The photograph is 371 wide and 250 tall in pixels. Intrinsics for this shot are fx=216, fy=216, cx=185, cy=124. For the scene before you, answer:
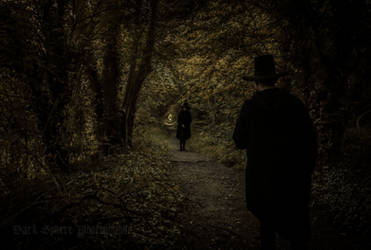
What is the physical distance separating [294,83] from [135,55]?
5.49 m

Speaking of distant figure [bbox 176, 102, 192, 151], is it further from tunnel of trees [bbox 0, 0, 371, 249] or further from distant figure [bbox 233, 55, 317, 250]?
distant figure [bbox 233, 55, 317, 250]

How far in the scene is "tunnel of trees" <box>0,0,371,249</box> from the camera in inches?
149

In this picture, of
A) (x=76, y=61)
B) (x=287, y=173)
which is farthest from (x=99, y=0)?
(x=287, y=173)

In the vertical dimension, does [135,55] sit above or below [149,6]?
below

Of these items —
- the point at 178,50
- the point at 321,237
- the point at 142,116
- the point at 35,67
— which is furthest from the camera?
the point at 142,116

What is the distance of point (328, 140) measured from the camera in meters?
6.26

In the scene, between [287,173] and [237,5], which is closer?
[287,173]

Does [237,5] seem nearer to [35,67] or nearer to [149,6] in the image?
[149,6]

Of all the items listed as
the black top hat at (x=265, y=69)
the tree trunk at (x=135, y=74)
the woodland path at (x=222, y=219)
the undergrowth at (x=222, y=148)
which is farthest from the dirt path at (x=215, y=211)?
the tree trunk at (x=135, y=74)

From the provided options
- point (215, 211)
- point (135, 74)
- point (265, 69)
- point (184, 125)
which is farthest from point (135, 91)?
point (265, 69)

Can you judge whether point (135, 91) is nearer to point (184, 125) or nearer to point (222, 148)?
point (184, 125)

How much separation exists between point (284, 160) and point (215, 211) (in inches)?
120

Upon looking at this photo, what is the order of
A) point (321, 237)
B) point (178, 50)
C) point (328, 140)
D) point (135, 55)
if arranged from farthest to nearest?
point (178, 50) < point (135, 55) < point (328, 140) < point (321, 237)

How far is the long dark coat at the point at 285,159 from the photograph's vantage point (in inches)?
106
